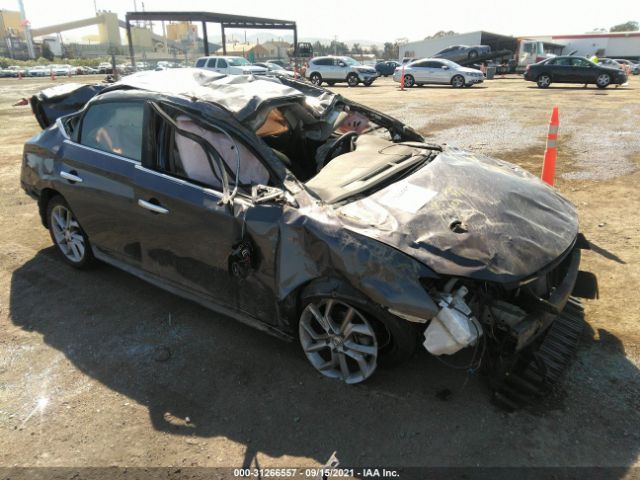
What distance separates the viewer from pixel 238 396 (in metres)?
2.88

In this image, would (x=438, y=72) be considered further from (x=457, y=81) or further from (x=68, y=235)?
(x=68, y=235)

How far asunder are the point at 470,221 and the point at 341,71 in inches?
959

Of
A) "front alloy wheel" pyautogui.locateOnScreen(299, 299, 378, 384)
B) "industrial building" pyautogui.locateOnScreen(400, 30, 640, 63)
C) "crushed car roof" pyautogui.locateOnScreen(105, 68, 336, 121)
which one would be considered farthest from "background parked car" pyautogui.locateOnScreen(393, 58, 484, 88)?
"industrial building" pyautogui.locateOnScreen(400, 30, 640, 63)

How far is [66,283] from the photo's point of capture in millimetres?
4266

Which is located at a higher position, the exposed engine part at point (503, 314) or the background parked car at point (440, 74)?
the exposed engine part at point (503, 314)

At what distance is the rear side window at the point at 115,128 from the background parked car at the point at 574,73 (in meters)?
21.9

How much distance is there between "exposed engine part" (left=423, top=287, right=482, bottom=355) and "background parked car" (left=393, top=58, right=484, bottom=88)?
2250cm

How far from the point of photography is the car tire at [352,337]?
264cm

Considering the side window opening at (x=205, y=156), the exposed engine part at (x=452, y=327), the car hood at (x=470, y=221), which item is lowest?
the exposed engine part at (x=452, y=327)

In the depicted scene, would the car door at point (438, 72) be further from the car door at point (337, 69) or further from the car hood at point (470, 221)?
the car hood at point (470, 221)

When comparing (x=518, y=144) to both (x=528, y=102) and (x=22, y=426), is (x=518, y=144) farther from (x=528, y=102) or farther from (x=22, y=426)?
(x=22, y=426)

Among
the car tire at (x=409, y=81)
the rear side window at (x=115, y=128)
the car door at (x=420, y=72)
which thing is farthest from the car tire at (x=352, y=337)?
the car tire at (x=409, y=81)

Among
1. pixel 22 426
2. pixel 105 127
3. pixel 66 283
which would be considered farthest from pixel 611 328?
pixel 66 283

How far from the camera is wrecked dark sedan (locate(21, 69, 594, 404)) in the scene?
8.34 ft
